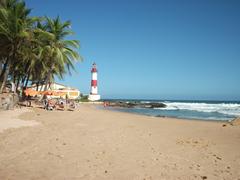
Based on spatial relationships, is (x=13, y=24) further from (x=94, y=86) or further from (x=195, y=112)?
(x=94, y=86)

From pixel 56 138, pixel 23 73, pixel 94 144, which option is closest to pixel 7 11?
pixel 23 73

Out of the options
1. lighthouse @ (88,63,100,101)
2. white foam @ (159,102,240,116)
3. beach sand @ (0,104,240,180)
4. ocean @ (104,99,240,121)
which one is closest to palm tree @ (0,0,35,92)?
beach sand @ (0,104,240,180)

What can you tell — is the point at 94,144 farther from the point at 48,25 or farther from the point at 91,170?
the point at 48,25

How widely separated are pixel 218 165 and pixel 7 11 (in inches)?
779

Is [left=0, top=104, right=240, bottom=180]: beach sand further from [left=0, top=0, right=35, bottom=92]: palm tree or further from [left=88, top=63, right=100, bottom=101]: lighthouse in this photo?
[left=88, top=63, right=100, bottom=101]: lighthouse

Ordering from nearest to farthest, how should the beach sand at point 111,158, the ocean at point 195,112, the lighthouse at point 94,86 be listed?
1. the beach sand at point 111,158
2. the ocean at point 195,112
3. the lighthouse at point 94,86

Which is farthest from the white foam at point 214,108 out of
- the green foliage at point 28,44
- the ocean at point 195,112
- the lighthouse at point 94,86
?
the green foliage at point 28,44

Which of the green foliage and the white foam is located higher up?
the green foliage

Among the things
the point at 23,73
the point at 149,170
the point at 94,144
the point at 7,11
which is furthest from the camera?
the point at 23,73

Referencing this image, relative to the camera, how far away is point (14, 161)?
5.34m

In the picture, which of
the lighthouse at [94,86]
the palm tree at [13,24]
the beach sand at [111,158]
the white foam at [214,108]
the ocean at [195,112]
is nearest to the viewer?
the beach sand at [111,158]

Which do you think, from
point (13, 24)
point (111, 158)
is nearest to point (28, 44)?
point (13, 24)

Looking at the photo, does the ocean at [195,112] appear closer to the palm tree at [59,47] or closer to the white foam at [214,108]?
the white foam at [214,108]

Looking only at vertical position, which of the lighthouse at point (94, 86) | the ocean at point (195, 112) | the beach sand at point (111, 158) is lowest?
the ocean at point (195, 112)
